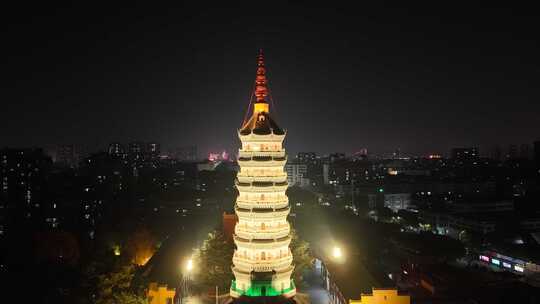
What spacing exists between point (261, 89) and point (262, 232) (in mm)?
7311

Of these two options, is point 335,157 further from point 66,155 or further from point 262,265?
point 262,265

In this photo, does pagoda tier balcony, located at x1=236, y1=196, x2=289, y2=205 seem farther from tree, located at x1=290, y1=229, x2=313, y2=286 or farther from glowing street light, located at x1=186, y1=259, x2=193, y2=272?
glowing street light, located at x1=186, y1=259, x2=193, y2=272

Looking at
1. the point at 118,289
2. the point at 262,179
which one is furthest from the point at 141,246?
the point at 262,179

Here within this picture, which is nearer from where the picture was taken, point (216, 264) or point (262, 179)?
point (262, 179)

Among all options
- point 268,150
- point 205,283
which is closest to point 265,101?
point 268,150

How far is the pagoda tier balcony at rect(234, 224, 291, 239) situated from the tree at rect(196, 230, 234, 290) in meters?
4.67

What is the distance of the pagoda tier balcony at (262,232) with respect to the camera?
21.7 metres

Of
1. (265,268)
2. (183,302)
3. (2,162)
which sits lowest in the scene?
(183,302)

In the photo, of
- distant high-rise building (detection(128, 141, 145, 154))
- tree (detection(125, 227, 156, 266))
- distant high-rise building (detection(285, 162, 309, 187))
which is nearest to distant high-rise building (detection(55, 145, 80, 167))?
distant high-rise building (detection(128, 141, 145, 154))

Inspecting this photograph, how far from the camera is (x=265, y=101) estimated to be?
76.3 feet

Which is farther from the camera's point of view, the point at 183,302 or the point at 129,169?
the point at 129,169

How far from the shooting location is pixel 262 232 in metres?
21.8

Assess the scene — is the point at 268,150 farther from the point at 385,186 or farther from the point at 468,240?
the point at 385,186

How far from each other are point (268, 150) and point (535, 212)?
43.1 m
